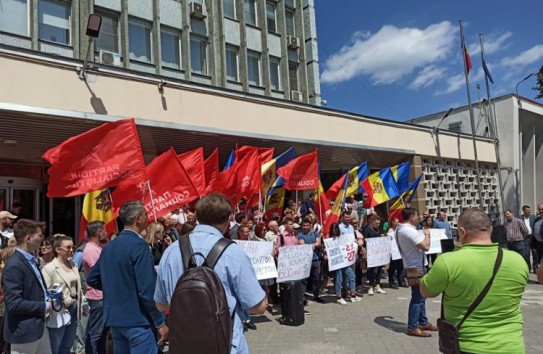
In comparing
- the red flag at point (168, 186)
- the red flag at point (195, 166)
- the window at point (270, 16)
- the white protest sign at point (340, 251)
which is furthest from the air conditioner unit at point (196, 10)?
the red flag at point (168, 186)

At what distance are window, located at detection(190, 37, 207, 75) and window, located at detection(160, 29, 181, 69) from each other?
0.66m

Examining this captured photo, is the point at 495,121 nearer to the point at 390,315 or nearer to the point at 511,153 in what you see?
the point at 511,153

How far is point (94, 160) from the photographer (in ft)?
21.0

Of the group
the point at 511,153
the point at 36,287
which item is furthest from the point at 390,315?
the point at 511,153

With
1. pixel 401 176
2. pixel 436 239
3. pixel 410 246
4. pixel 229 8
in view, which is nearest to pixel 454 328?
pixel 410 246

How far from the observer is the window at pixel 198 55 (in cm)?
1967

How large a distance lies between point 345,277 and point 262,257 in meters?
2.36

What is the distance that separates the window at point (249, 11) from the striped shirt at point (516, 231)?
15.1 m

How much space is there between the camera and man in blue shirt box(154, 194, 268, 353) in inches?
106

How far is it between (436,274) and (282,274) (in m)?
5.46

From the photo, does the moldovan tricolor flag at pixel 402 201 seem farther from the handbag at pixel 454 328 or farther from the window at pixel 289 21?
the window at pixel 289 21

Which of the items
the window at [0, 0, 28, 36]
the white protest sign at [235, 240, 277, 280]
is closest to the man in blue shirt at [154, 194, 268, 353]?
the white protest sign at [235, 240, 277, 280]

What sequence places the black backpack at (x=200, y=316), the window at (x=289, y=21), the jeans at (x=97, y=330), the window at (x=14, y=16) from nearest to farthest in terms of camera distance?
1. the black backpack at (x=200, y=316)
2. the jeans at (x=97, y=330)
3. the window at (x=14, y=16)
4. the window at (x=289, y=21)

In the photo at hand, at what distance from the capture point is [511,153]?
20.5 meters
